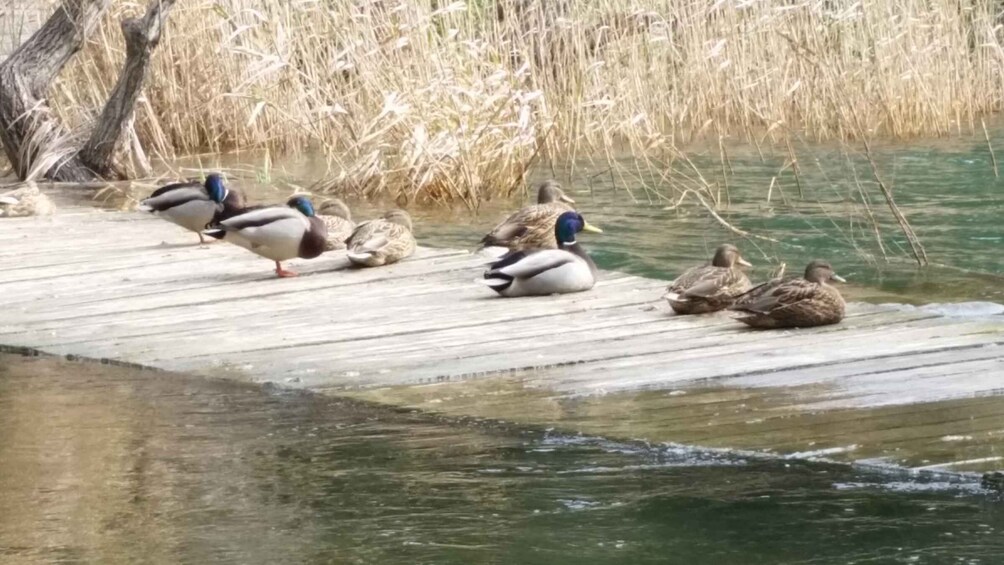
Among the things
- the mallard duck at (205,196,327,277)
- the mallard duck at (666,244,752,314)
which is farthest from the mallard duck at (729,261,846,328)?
the mallard duck at (205,196,327,277)

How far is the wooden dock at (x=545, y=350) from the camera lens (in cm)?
545

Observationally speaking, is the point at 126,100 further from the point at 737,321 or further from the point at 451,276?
the point at 737,321

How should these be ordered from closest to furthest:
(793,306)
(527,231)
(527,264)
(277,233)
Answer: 1. (793,306)
2. (527,264)
3. (277,233)
4. (527,231)

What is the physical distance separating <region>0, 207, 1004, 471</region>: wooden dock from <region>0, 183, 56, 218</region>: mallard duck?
224 cm

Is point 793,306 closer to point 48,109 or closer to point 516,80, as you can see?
point 516,80

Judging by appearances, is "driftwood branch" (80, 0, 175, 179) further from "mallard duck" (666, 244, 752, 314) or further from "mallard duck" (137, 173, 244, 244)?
"mallard duck" (666, 244, 752, 314)

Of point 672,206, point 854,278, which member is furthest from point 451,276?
point 672,206

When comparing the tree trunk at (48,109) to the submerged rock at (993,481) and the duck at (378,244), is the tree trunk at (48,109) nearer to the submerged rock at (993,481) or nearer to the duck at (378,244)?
the duck at (378,244)

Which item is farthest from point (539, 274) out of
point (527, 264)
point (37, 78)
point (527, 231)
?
point (37, 78)

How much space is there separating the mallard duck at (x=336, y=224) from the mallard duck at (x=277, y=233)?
58 centimetres

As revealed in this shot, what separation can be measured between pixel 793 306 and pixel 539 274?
146 cm

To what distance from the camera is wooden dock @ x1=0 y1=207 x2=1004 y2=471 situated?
5.45 metres

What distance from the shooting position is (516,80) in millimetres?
13625

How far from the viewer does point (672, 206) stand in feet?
42.4
